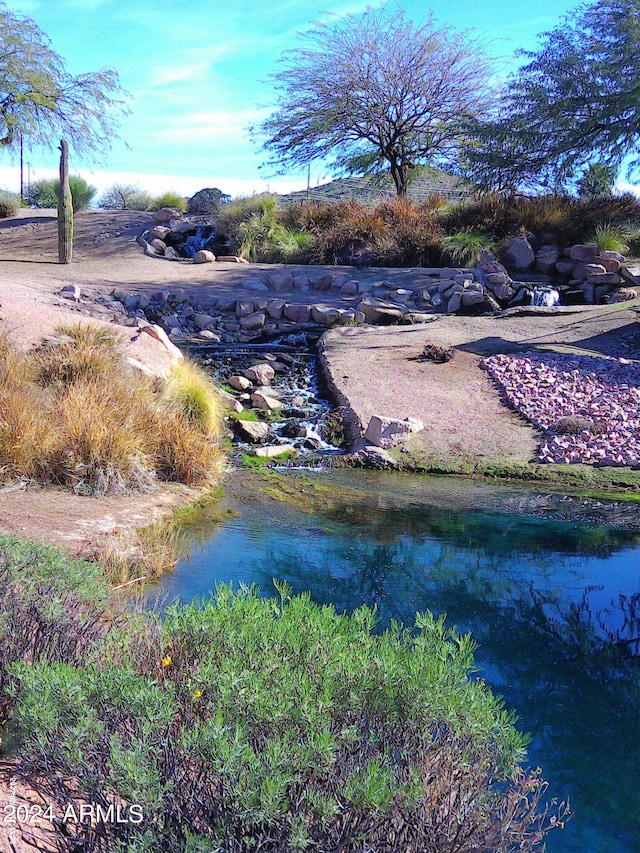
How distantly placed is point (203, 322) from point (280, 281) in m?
3.37

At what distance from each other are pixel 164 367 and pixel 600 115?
15.2 meters

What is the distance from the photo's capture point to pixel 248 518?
809cm

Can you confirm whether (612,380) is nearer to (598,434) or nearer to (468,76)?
(598,434)

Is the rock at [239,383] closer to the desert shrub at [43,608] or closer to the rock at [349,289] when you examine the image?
the rock at [349,289]

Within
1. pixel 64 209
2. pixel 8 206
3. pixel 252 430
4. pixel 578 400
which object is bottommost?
pixel 252 430

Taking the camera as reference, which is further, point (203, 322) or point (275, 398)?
point (203, 322)

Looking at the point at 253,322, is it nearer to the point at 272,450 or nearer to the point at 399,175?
the point at 272,450

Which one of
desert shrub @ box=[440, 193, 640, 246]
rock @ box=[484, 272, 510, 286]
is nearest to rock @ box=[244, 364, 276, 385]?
rock @ box=[484, 272, 510, 286]

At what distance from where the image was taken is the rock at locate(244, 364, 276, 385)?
13827mm

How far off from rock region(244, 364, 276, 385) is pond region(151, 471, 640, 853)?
4.25 meters

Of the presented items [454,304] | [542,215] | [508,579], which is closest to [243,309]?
[454,304]

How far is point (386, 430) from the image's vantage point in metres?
10.7

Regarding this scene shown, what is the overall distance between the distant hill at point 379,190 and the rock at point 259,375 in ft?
51.3

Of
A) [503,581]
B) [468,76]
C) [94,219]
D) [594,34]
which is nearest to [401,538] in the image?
[503,581]
